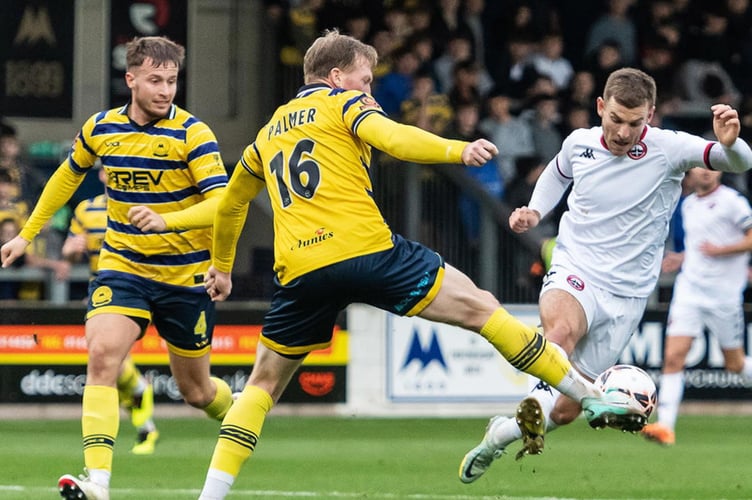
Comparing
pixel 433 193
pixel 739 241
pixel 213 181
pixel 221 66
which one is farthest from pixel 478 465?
pixel 221 66

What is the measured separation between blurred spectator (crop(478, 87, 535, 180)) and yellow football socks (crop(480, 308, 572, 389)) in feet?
30.8

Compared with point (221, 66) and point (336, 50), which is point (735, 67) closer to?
point (221, 66)

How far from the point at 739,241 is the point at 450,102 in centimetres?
444

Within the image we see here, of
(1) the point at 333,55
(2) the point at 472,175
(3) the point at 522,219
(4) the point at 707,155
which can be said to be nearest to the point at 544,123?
(2) the point at 472,175

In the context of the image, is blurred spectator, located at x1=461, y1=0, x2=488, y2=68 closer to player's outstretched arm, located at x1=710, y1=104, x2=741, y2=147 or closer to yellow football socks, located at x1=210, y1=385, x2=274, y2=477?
player's outstretched arm, located at x1=710, y1=104, x2=741, y2=147

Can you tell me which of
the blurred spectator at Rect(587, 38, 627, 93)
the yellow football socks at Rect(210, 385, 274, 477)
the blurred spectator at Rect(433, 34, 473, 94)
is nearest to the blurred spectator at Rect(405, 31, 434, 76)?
the blurred spectator at Rect(433, 34, 473, 94)

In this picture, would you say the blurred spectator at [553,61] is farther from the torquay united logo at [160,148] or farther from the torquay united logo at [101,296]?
the torquay united logo at [101,296]

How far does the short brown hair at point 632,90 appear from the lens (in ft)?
26.9

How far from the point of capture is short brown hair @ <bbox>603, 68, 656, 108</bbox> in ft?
26.9

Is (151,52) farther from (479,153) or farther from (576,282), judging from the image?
(479,153)

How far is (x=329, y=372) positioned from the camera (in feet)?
49.5

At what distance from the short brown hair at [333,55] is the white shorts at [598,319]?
80.4 inches

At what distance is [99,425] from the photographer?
7898mm

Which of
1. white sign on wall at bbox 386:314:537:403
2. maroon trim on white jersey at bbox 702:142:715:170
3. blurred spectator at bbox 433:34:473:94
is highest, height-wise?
blurred spectator at bbox 433:34:473:94
